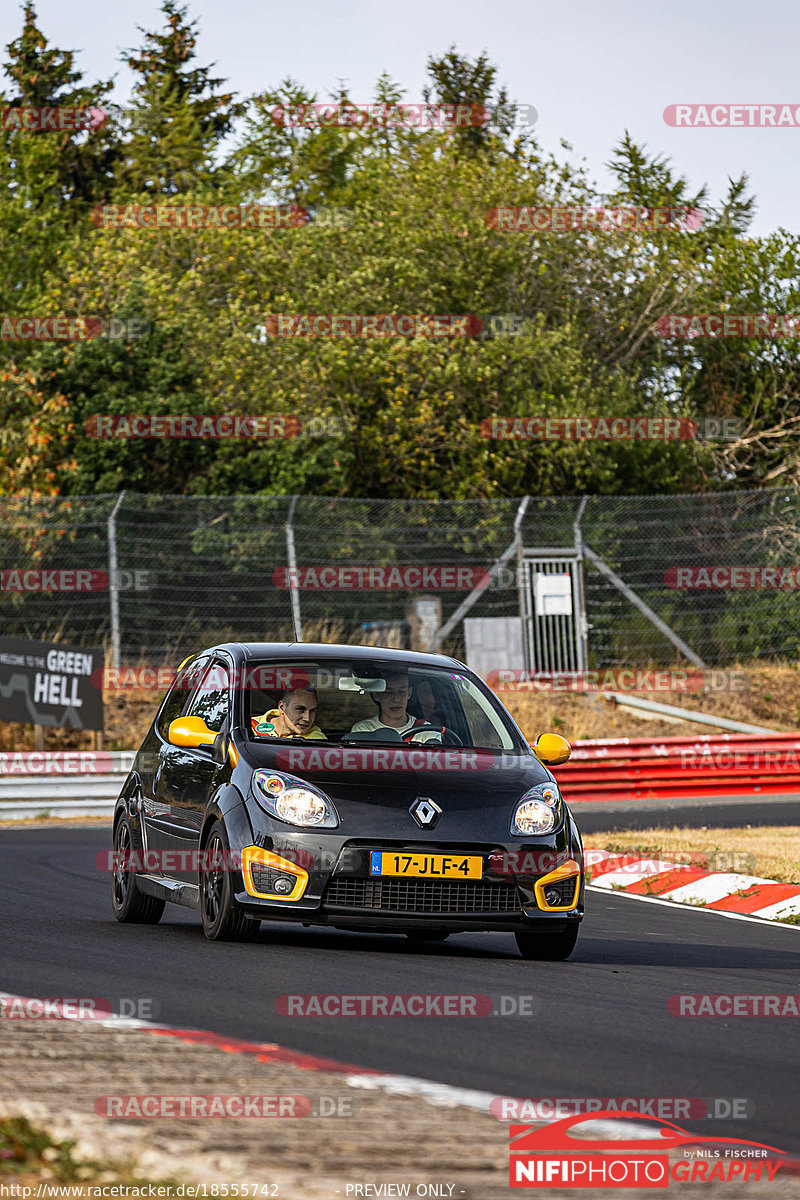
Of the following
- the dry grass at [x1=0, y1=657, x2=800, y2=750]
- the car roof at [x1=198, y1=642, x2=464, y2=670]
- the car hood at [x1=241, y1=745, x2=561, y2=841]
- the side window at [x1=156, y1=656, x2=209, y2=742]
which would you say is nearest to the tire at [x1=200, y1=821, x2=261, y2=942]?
the car hood at [x1=241, y1=745, x2=561, y2=841]

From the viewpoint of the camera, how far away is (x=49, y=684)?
78.5 feet

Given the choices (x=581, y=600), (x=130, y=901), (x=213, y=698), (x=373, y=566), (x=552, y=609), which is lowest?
(x=130, y=901)

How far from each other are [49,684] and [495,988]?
659 inches

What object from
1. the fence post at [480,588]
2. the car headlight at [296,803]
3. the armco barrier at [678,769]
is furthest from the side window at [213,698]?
the fence post at [480,588]

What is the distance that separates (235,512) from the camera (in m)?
26.1

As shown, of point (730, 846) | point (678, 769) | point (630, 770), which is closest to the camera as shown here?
point (730, 846)

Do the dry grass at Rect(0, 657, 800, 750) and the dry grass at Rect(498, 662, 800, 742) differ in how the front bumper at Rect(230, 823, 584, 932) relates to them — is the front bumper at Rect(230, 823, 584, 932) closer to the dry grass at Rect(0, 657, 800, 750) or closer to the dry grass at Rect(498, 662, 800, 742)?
the dry grass at Rect(0, 657, 800, 750)

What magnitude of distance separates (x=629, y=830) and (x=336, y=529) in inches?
351

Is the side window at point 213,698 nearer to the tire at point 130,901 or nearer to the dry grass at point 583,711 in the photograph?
the tire at point 130,901

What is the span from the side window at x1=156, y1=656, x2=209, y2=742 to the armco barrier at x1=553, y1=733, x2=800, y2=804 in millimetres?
13493

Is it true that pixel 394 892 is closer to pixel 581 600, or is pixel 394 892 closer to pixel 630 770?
pixel 630 770

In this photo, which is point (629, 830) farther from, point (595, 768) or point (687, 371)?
point (687, 371)

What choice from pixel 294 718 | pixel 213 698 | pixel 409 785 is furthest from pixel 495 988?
pixel 213 698

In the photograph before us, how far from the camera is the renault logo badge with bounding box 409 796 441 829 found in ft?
29.3
